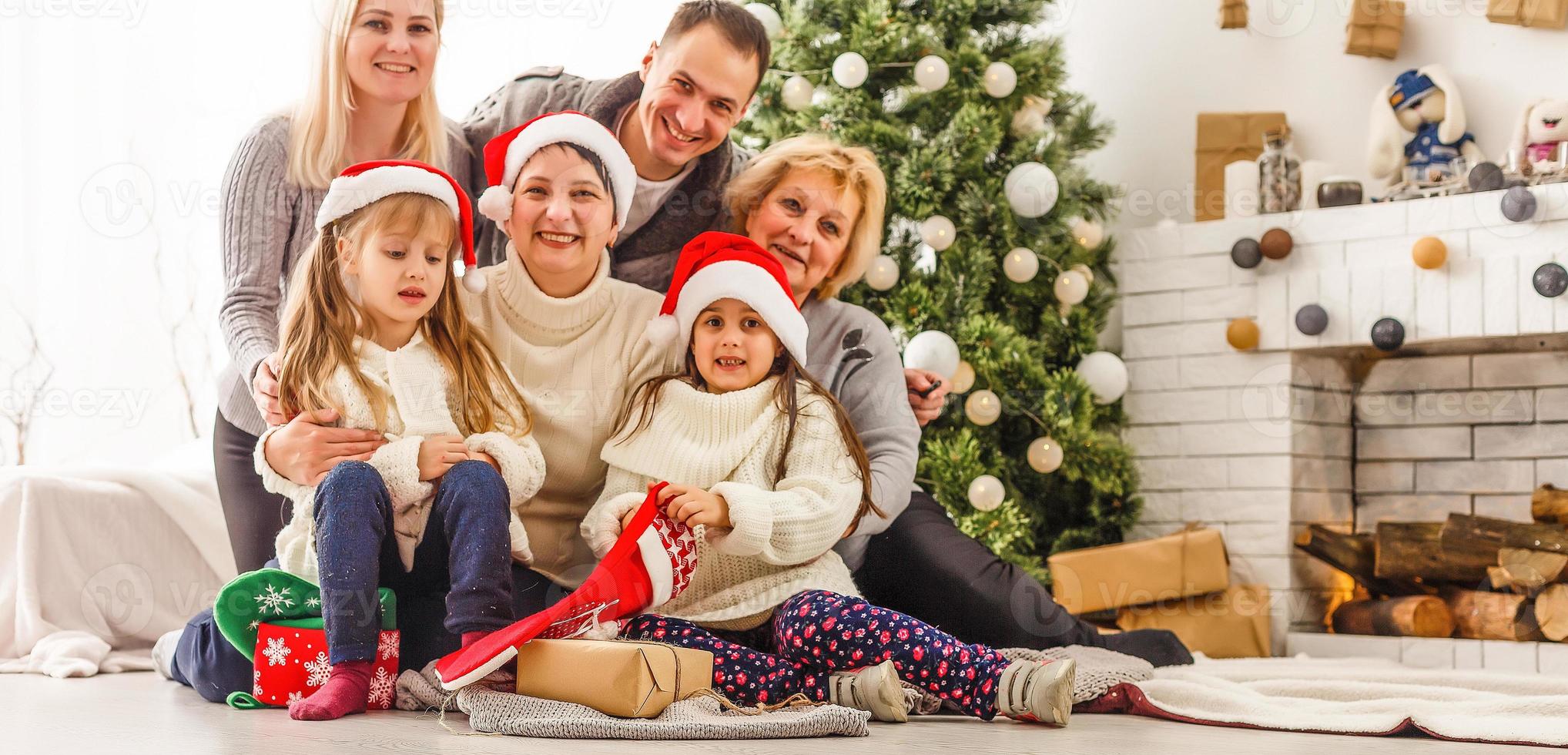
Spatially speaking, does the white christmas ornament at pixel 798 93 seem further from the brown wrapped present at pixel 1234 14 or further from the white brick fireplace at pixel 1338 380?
the brown wrapped present at pixel 1234 14

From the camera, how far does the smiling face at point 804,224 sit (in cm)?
219

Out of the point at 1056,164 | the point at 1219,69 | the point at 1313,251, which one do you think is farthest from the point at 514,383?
the point at 1219,69

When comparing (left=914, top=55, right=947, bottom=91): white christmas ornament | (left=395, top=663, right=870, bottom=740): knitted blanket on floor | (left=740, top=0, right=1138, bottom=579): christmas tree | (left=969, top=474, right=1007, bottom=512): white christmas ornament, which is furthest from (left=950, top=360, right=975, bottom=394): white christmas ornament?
(left=395, top=663, right=870, bottom=740): knitted blanket on floor

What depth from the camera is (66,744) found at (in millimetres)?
1363

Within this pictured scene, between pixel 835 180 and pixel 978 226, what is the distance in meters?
1.09

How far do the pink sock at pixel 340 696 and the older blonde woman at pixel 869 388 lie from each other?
31.9 inches

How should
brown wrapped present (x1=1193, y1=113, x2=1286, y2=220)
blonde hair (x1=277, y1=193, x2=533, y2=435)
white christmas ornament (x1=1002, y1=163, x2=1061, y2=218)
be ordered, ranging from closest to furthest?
blonde hair (x1=277, y1=193, x2=533, y2=435) → white christmas ornament (x1=1002, y1=163, x2=1061, y2=218) → brown wrapped present (x1=1193, y1=113, x2=1286, y2=220)

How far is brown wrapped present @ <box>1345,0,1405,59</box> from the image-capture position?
131 inches

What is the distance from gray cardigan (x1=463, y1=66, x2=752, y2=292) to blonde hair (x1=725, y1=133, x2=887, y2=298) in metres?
0.06

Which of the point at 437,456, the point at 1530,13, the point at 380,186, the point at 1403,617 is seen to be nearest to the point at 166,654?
the point at 437,456

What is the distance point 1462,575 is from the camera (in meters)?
3.03

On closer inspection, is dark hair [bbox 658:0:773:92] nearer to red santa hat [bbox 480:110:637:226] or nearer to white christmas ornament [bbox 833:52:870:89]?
red santa hat [bbox 480:110:637:226]

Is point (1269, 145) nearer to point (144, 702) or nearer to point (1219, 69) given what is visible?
point (1219, 69)

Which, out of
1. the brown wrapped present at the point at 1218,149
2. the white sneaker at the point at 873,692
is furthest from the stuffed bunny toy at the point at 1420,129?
the white sneaker at the point at 873,692
